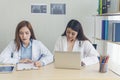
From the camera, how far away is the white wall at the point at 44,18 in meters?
3.28

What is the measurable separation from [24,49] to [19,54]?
94 millimetres

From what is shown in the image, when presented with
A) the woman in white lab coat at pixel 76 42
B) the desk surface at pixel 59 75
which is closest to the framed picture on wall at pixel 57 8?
the woman in white lab coat at pixel 76 42

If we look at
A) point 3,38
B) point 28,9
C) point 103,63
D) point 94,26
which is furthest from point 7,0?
point 103,63

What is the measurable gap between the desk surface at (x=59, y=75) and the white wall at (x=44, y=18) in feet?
4.53

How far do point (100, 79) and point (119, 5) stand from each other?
128 centimetres

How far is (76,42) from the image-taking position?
2619 millimetres

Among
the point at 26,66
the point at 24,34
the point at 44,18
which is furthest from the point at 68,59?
the point at 44,18

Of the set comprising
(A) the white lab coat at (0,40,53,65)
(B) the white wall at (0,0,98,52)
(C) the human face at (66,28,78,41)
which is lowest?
(A) the white lab coat at (0,40,53,65)

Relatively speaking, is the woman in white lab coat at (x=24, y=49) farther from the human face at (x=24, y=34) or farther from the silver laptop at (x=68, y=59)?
the silver laptop at (x=68, y=59)

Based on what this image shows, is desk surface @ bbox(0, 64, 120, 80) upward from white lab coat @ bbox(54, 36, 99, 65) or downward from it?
downward

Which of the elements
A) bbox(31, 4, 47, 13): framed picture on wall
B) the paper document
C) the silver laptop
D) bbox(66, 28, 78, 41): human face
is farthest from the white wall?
the silver laptop

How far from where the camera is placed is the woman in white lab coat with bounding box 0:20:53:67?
2430 mm

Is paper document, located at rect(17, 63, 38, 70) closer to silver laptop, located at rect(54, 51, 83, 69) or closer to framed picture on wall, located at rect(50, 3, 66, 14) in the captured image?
silver laptop, located at rect(54, 51, 83, 69)

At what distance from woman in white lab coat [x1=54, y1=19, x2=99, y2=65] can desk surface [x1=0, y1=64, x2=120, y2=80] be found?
0.48 meters
